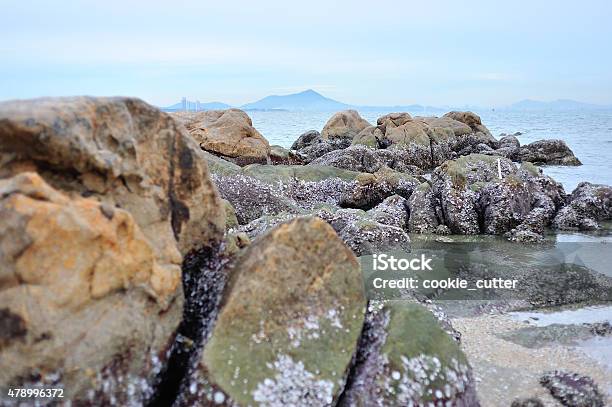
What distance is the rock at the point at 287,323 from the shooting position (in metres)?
5.29

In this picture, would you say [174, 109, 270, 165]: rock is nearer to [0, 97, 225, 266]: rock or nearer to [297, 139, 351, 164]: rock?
[297, 139, 351, 164]: rock

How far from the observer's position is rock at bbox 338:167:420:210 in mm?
21547

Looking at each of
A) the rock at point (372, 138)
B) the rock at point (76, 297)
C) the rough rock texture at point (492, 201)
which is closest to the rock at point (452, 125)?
the rock at point (372, 138)

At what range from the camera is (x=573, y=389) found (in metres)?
7.78

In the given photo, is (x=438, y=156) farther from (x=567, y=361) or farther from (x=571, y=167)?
(x=567, y=361)

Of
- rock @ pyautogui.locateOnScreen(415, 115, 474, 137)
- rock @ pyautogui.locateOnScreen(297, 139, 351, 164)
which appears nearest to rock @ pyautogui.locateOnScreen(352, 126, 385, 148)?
rock @ pyautogui.locateOnScreen(297, 139, 351, 164)

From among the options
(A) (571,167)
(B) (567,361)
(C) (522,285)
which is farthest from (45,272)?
(A) (571,167)

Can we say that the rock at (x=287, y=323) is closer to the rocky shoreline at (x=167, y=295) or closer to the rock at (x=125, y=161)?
the rocky shoreline at (x=167, y=295)

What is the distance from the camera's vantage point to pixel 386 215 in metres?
17.8

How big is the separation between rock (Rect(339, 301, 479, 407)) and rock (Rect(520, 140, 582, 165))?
36.2m

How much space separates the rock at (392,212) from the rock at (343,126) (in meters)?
25.7

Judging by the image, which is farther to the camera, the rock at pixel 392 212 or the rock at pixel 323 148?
the rock at pixel 323 148

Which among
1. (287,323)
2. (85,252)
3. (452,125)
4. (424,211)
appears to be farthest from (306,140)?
(85,252)

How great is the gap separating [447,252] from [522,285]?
3.21 meters
